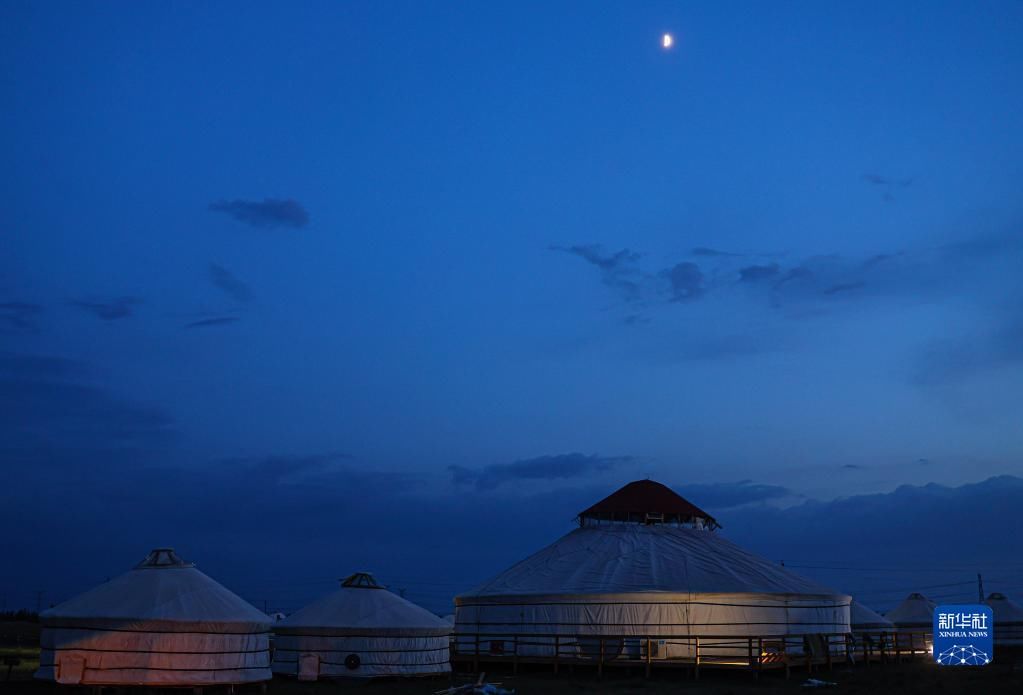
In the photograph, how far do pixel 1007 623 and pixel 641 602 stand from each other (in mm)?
29850

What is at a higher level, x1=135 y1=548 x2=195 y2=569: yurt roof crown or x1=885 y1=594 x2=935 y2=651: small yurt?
x1=135 y1=548 x2=195 y2=569: yurt roof crown

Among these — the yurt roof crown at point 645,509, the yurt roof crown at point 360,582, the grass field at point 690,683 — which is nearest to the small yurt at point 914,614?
the yurt roof crown at point 645,509

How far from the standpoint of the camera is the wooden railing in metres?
29.0

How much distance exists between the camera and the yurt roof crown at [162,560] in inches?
1017

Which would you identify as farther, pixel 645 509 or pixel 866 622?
pixel 866 622

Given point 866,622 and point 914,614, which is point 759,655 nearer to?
point 866,622

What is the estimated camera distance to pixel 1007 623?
2063 inches

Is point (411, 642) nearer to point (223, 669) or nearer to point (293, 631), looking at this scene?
point (293, 631)

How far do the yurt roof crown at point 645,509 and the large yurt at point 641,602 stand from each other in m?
1.95

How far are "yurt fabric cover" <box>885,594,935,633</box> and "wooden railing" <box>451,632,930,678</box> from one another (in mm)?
20602

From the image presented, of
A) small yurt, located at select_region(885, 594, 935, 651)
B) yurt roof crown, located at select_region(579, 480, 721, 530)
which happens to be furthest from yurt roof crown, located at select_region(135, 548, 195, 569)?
small yurt, located at select_region(885, 594, 935, 651)

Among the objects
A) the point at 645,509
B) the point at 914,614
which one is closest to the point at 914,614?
the point at 914,614

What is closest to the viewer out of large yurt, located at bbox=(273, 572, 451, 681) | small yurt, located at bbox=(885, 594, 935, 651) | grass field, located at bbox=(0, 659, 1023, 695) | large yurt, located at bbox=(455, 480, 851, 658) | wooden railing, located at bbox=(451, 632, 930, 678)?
grass field, located at bbox=(0, 659, 1023, 695)

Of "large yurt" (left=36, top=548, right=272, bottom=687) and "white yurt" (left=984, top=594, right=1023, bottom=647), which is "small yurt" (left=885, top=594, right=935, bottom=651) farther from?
"large yurt" (left=36, top=548, right=272, bottom=687)
